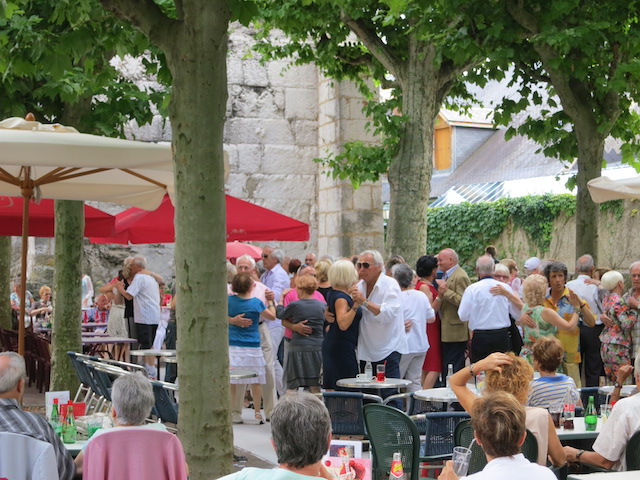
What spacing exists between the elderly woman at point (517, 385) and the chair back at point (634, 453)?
353 millimetres

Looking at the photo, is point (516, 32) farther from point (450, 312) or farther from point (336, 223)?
point (336, 223)

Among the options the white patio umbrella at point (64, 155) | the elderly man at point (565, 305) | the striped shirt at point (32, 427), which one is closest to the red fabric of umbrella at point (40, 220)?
the white patio umbrella at point (64, 155)

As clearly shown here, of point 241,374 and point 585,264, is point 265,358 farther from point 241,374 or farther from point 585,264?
point 585,264

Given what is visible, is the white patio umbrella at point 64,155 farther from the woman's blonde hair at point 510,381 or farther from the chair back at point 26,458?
the woman's blonde hair at point 510,381

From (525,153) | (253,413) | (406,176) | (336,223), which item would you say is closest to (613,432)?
(253,413)

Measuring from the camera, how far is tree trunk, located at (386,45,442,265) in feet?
42.9

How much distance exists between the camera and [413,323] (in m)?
10.0

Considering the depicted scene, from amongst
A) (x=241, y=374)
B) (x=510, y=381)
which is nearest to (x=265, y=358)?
(x=241, y=374)

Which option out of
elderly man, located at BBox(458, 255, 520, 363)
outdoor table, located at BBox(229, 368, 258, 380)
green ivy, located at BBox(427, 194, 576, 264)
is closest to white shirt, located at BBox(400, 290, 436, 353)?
elderly man, located at BBox(458, 255, 520, 363)

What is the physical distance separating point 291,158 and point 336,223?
165cm

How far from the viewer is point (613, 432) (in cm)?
534

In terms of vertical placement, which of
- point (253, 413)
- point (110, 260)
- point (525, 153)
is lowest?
point (253, 413)

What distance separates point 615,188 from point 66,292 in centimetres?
565

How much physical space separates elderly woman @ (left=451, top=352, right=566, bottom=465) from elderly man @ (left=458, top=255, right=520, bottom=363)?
456 centimetres
